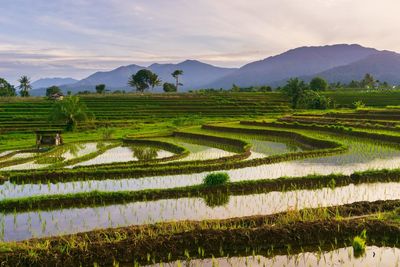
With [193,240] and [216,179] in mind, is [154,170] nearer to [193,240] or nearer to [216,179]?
[216,179]

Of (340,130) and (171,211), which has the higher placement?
(340,130)

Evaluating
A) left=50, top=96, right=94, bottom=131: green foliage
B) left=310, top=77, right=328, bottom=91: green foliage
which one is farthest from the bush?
left=310, top=77, right=328, bottom=91: green foliage

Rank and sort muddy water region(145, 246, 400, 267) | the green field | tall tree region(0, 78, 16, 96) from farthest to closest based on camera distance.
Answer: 1. tall tree region(0, 78, 16, 96)
2. the green field
3. muddy water region(145, 246, 400, 267)

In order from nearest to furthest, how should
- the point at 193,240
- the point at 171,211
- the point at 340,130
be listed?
the point at 193,240 → the point at 171,211 → the point at 340,130

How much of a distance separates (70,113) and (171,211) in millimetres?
30766

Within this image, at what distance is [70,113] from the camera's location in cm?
4069

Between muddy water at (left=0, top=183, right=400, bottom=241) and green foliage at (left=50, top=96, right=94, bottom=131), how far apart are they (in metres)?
29.1

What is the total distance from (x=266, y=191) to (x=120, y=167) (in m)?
7.61

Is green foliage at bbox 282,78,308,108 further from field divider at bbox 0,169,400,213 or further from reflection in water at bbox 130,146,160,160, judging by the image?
field divider at bbox 0,169,400,213

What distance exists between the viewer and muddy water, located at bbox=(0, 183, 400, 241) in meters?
11.3

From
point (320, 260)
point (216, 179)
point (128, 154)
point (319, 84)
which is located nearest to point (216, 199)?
point (216, 179)

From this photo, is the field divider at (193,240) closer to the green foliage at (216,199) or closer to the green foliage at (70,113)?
the green foliage at (216,199)

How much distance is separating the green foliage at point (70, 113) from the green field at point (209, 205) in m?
12.6

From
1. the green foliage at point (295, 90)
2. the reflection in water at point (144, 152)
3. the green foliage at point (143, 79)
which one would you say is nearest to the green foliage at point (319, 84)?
the green foliage at point (295, 90)
